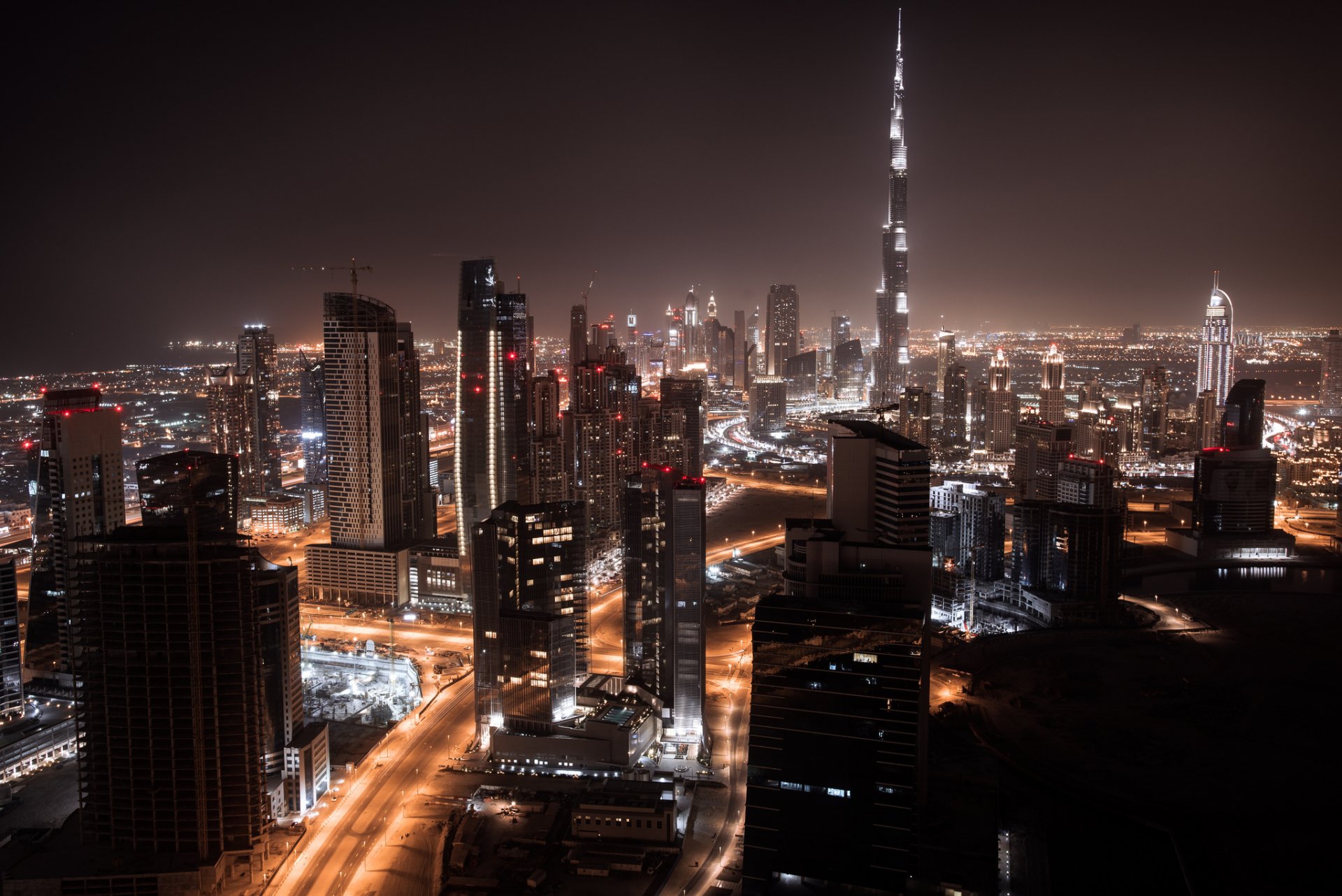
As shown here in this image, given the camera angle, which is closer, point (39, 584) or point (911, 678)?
point (911, 678)

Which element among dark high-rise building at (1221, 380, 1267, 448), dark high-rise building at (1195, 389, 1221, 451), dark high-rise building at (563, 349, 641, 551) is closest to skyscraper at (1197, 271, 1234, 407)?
dark high-rise building at (1195, 389, 1221, 451)

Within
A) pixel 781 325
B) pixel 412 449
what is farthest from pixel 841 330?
pixel 412 449

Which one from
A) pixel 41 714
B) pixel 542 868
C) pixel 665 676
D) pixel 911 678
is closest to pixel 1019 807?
pixel 911 678

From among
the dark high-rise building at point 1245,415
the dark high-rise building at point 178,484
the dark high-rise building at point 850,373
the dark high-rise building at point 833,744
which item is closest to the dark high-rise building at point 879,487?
the dark high-rise building at point 833,744

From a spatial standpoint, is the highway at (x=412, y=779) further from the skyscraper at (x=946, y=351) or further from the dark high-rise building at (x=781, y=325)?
the dark high-rise building at (x=781, y=325)

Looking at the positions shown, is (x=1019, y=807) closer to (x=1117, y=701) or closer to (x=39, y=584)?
(x=1117, y=701)

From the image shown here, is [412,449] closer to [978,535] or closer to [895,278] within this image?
[978,535]
